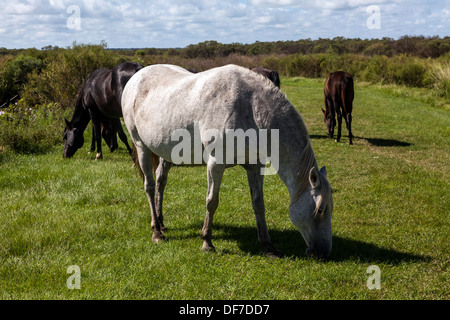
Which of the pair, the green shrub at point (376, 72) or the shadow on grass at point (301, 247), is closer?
the shadow on grass at point (301, 247)

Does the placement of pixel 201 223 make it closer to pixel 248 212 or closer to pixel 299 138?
pixel 248 212

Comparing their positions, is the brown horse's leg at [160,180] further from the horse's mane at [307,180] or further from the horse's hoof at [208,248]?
the horse's mane at [307,180]

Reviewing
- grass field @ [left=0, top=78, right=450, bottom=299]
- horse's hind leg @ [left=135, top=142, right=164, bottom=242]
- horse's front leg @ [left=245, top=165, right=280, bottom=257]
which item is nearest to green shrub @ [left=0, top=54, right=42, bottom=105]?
grass field @ [left=0, top=78, right=450, bottom=299]

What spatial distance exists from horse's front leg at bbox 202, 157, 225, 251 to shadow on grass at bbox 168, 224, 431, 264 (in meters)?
0.44

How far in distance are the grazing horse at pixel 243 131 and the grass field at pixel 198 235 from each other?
457 mm

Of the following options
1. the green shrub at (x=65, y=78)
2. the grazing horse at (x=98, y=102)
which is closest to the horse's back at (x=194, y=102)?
the grazing horse at (x=98, y=102)

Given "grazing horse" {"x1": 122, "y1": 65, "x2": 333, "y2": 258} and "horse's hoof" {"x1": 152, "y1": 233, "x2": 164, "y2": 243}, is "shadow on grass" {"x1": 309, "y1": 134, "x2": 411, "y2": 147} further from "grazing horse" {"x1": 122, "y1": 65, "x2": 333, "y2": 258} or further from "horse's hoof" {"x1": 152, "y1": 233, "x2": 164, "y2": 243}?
"horse's hoof" {"x1": 152, "y1": 233, "x2": 164, "y2": 243}

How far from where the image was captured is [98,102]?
8820mm

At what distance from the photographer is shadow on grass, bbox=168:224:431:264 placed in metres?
4.25

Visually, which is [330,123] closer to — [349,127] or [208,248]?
[349,127]

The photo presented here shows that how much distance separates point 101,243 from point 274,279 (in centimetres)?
217

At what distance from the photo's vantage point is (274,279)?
383 cm

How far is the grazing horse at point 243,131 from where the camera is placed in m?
3.85

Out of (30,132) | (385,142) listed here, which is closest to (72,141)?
(30,132)
